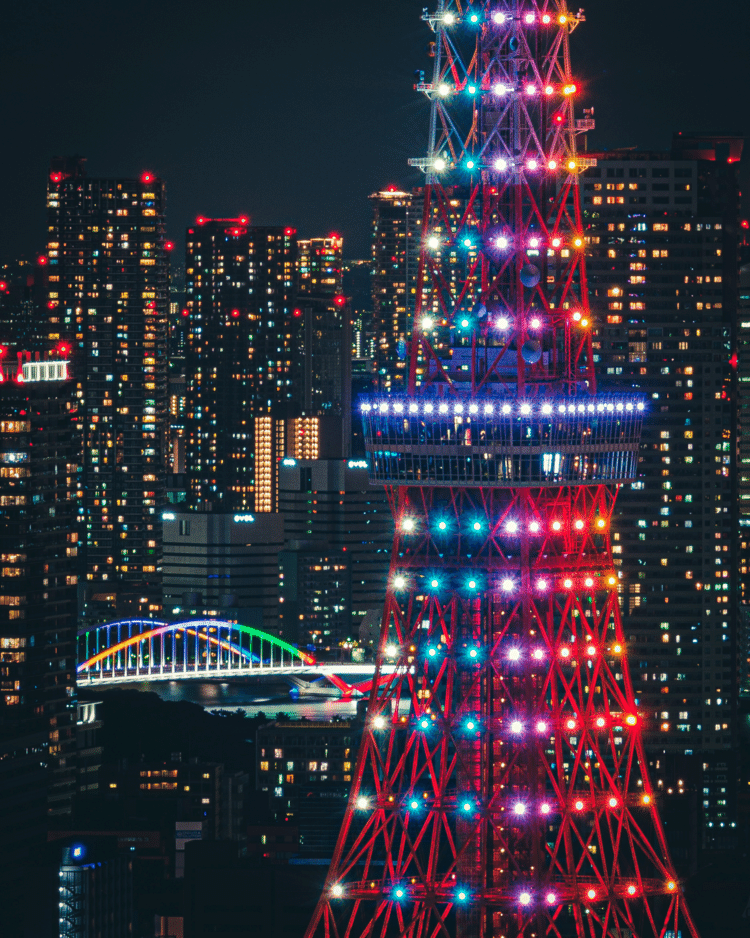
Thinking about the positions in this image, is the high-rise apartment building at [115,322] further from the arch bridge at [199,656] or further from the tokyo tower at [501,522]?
the tokyo tower at [501,522]

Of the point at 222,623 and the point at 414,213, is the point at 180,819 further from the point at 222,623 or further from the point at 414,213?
the point at 414,213

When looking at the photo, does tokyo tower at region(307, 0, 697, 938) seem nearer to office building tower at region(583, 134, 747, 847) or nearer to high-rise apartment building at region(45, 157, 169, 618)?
office building tower at region(583, 134, 747, 847)

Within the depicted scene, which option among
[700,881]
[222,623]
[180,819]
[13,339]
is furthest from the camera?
[222,623]

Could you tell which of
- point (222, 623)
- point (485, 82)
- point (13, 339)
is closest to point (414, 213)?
point (222, 623)

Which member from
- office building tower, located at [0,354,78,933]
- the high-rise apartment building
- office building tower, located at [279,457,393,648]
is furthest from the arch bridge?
office building tower, located at [0,354,78,933]

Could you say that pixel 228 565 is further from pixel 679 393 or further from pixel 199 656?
pixel 679 393
